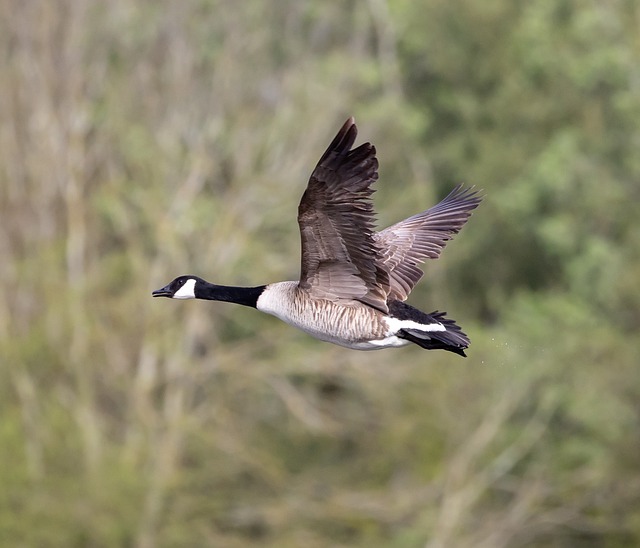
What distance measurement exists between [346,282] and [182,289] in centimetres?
183

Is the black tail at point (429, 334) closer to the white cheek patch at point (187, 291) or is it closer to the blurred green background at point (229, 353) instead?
the white cheek patch at point (187, 291)

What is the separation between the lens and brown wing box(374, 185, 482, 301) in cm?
1349

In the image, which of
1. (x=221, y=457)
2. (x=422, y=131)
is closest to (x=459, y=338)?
(x=221, y=457)

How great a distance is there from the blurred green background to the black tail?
1631 centimetres

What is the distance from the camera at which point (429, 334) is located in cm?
1220

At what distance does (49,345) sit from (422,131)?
15.1m

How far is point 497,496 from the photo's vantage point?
3059 cm

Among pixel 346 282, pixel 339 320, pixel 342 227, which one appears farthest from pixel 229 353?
pixel 342 227

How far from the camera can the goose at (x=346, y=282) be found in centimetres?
1130

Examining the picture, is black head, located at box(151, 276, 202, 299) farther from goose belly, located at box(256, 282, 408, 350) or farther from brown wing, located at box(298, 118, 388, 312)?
brown wing, located at box(298, 118, 388, 312)

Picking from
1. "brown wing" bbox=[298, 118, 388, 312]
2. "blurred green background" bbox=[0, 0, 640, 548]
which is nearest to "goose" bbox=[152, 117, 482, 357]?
"brown wing" bbox=[298, 118, 388, 312]

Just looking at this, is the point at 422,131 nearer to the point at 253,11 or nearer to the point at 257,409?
the point at 253,11

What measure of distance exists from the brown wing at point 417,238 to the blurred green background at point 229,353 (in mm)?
15091

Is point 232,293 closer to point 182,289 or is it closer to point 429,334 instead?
point 182,289
